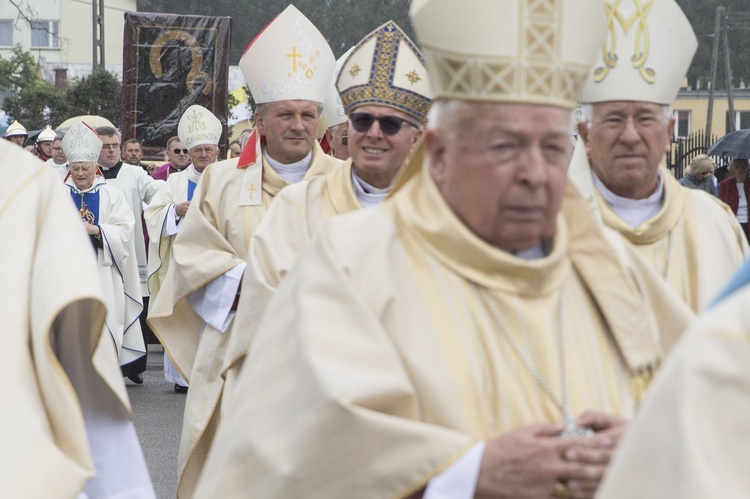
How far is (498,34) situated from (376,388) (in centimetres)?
84

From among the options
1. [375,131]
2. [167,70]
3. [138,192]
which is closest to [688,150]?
[167,70]

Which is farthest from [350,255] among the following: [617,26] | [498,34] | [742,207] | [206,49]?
[206,49]

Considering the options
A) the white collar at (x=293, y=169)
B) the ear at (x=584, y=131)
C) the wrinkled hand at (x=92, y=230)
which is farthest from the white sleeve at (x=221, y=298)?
the wrinkled hand at (x=92, y=230)

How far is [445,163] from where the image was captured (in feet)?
10.3

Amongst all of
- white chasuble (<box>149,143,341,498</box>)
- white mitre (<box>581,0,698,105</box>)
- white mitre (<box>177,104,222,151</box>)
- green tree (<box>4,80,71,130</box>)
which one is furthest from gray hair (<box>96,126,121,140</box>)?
green tree (<box>4,80,71,130</box>)

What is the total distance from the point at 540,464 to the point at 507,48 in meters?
0.91

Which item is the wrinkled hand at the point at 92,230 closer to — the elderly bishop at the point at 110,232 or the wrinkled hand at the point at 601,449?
the elderly bishop at the point at 110,232

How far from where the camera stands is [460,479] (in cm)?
288

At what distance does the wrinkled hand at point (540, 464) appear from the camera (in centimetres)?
282

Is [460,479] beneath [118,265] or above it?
above

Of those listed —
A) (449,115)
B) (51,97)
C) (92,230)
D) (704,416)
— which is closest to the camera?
(704,416)

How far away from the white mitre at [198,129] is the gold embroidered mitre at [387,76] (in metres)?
6.50

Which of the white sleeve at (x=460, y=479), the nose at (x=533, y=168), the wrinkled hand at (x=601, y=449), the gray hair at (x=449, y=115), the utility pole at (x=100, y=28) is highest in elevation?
the utility pole at (x=100, y=28)

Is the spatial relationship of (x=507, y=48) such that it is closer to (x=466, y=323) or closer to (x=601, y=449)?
(x=466, y=323)
